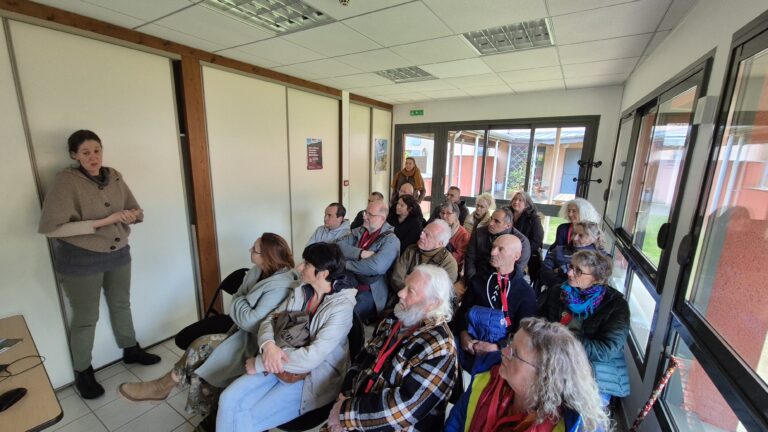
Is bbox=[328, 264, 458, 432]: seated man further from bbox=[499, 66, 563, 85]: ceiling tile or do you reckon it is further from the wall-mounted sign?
the wall-mounted sign

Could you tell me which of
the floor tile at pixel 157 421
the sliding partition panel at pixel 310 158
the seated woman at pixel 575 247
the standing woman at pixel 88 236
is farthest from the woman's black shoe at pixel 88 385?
the seated woman at pixel 575 247

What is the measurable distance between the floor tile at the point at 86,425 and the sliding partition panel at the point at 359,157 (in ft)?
12.4

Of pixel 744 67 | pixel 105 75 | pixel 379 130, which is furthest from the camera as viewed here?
pixel 379 130

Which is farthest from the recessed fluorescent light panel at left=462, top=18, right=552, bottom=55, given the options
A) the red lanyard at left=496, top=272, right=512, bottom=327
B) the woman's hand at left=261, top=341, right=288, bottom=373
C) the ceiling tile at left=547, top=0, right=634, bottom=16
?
the woman's hand at left=261, top=341, right=288, bottom=373

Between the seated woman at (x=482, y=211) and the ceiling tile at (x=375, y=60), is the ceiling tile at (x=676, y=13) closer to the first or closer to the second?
the ceiling tile at (x=375, y=60)

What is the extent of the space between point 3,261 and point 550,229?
6.41m

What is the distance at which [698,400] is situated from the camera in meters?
1.42

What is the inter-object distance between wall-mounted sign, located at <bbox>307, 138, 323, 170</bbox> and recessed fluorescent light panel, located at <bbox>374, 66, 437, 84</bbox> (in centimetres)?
130

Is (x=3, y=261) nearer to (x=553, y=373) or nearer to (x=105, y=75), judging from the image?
(x=105, y=75)

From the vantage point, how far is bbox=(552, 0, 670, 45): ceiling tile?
2.01 metres

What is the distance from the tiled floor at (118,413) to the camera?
A: 6.72 ft

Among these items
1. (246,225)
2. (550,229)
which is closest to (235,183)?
(246,225)

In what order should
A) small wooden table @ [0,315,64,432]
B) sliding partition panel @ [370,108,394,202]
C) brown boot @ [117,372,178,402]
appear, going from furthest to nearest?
sliding partition panel @ [370,108,394,202]
brown boot @ [117,372,178,402]
small wooden table @ [0,315,64,432]

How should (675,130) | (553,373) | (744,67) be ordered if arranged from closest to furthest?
1. (553,373)
2. (744,67)
3. (675,130)
